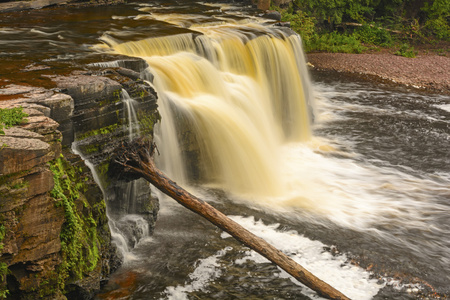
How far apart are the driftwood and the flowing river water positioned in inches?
13.6

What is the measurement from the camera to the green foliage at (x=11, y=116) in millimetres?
4672

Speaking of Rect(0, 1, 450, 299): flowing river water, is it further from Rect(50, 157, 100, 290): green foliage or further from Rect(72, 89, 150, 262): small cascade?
Rect(50, 157, 100, 290): green foliage

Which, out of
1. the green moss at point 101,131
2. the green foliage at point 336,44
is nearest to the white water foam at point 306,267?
the green moss at point 101,131

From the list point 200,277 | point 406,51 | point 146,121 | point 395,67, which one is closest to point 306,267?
point 200,277

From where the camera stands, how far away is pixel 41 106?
5273 millimetres

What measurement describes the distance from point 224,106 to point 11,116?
499 cm

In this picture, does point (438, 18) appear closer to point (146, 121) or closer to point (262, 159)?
A: point (262, 159)

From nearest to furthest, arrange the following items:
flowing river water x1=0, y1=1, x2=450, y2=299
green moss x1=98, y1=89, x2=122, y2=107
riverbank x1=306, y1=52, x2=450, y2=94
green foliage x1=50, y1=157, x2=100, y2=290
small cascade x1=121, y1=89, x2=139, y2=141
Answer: green foliage x1=50, y1=157, x2=100, y2=290 → flowing river water x1=0, y1=1, x2=450, y2=299 → green moss x1=98, y1=89, x2=122, y2=107 → small cascade x1=121, y1=89, x2=139, y2=141 → riverbank x1=306, y1=52, x2=450, y2=94

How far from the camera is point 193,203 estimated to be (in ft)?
19.0

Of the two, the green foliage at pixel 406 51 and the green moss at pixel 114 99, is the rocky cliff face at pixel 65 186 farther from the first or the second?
the green foliage at pixel 406 51

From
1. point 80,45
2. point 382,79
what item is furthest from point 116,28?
point 382,79

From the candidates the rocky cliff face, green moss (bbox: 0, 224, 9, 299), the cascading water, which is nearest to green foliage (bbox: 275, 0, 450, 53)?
the cascading water

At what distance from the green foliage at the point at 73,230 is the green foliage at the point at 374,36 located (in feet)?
59.4

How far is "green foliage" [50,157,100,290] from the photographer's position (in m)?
4.89
